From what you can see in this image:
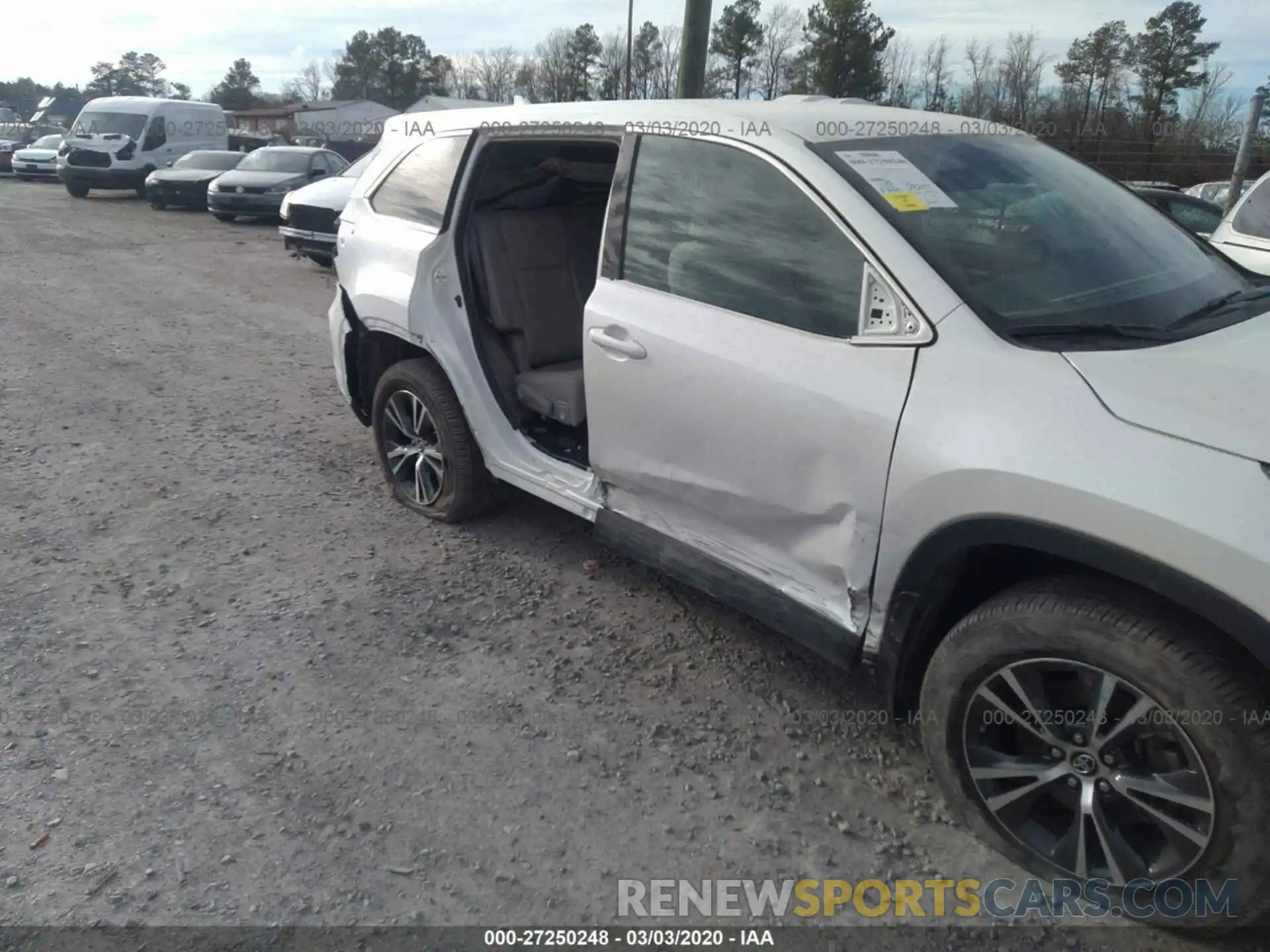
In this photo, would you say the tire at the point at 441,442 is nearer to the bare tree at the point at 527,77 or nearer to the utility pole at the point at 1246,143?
the utility pole at the point at 1246,143

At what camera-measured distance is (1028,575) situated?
2.60 metres

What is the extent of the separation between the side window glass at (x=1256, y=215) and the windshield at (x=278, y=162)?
14286mm

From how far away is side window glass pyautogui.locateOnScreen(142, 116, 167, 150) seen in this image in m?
21.0

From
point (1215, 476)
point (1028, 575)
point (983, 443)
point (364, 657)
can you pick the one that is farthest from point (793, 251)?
point (364, 657)

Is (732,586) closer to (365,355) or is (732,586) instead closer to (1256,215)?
(365,355)

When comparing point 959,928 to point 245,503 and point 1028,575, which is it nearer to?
point 1028,575

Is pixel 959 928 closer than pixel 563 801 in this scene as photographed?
Yes

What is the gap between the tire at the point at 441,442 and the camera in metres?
4.30

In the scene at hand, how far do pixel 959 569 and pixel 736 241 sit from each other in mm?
1254

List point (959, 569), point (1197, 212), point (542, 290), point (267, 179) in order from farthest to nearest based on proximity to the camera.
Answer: point (267, 179) < point (1197, 212) < point (542, 290) < point (959, 569)

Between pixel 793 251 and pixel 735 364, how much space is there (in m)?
0.38

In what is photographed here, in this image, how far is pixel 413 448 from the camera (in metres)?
4.58

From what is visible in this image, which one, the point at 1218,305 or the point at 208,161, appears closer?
the point at 1218,305

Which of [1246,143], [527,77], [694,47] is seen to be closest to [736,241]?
[694,47]
